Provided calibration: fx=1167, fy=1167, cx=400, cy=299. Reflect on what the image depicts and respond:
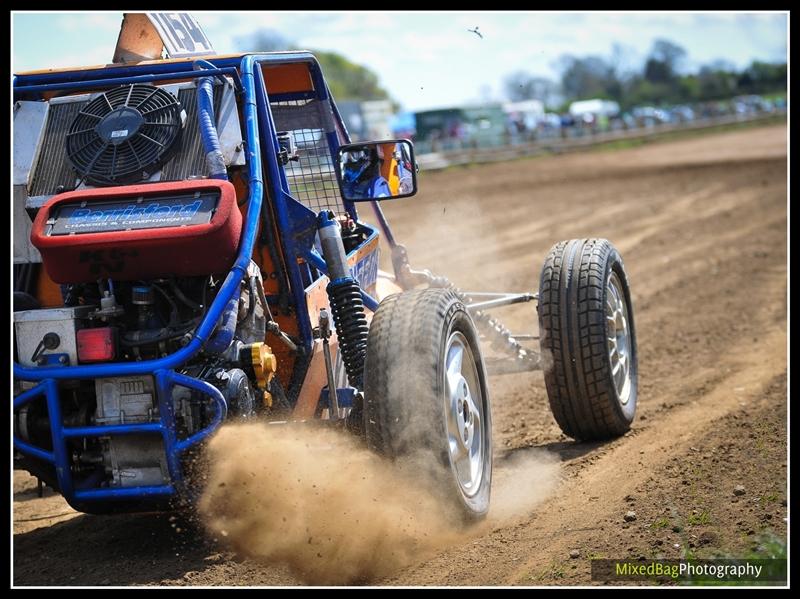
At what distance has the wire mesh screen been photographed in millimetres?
6677

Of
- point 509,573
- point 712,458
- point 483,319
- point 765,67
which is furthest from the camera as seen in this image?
point 765,67

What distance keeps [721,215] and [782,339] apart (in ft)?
31.2

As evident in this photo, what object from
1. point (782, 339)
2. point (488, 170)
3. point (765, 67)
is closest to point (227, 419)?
point (782, 339)

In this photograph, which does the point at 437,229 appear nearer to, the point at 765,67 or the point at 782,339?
the point at 782,339

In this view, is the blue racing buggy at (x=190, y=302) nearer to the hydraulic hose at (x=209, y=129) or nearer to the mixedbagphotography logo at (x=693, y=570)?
the hydraulic hose at (x=209, y=129)

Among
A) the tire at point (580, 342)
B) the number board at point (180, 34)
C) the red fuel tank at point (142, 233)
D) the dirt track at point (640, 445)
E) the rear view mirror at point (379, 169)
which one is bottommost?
the dirt track at point (640, 445)

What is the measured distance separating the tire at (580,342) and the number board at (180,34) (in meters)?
2.36

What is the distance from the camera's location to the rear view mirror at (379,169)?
19.5ft

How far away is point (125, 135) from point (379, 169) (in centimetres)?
127

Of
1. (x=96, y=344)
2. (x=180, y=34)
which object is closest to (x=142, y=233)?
(x=96, y=344)

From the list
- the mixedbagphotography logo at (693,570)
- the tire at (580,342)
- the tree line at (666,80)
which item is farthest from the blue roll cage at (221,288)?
the tree line at (666,80)

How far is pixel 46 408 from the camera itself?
520cm

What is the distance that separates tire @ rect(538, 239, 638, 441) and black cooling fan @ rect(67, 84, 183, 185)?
2.35 meters

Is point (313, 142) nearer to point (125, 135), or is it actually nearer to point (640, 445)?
point (125, 135)
